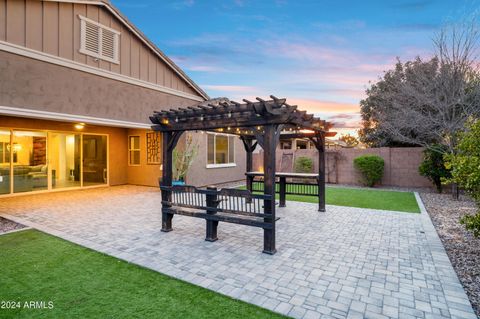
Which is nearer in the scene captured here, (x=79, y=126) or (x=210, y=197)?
(x=210, y=197)

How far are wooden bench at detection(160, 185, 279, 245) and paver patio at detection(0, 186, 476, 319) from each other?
386 millimetres

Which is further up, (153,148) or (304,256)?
(153,148)

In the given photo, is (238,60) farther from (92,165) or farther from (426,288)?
(426,288)

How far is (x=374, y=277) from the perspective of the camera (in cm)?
369

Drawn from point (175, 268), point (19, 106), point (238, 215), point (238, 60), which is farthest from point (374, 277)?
point (238, 60)

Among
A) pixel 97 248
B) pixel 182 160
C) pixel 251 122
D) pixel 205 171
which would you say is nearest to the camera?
pixel 97 248

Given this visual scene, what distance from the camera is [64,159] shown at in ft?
37.6

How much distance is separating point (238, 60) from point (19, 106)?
10227 millimetres

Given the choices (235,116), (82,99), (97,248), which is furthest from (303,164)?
(97,248)

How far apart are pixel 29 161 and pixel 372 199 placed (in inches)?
499

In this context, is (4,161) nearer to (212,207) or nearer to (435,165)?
(212,207)

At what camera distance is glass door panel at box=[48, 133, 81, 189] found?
11.0 m

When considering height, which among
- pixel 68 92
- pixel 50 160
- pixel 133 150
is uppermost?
pixel 68 92

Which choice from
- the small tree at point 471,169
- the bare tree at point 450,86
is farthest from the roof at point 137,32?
the small tree at point 471,169
